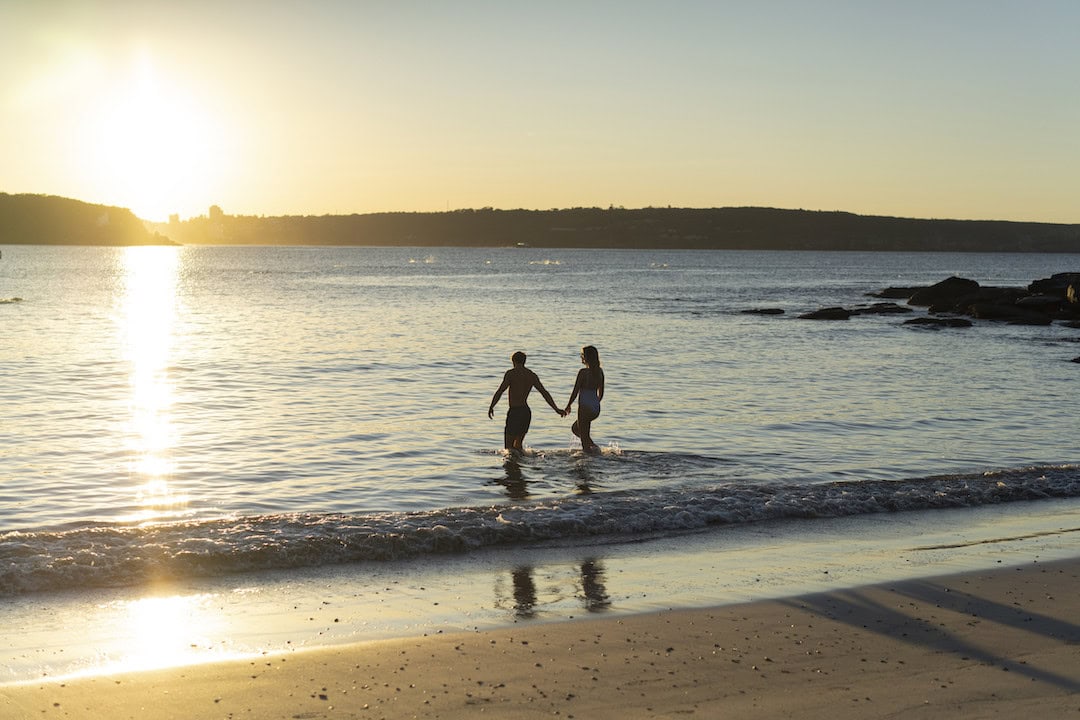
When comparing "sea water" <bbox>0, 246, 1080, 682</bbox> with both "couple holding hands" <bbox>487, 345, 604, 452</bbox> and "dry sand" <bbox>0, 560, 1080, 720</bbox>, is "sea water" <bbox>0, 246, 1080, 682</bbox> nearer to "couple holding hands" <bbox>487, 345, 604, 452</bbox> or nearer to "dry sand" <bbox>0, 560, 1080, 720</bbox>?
"couple holding hands" <bbox>487, 345, 604, 452</bbox>

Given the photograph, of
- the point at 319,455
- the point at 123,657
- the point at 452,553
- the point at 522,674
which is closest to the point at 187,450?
the point at 319,455

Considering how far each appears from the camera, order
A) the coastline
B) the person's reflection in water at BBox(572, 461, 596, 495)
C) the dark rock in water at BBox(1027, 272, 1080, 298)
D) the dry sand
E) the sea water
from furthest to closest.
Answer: the dark rock in water at BBox(1027, 272, 1080, 298), the person's reflection in water at BBox(572, 461, 596, 495), the sea water, the coastline, the dry sand

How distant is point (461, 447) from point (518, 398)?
162cm

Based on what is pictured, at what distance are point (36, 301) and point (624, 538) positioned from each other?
63644 mm

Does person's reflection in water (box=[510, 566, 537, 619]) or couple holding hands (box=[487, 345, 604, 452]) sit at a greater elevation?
couple holding hands (box=[487, 345, 604, 452])

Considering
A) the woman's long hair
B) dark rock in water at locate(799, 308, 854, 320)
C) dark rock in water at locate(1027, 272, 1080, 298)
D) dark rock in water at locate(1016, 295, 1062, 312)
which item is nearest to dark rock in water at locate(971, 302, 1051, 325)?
dark rock in water at locate(1016, 295, 1062, 312)

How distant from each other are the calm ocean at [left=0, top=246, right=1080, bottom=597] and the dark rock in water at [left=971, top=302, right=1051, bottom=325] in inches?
330

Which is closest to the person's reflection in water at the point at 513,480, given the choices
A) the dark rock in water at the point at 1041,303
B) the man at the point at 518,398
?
the man at the point at 518,398

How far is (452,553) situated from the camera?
10508 mm

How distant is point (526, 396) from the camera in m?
15.8

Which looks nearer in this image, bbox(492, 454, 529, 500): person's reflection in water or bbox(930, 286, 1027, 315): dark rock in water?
bbox(492, 454, 529, 500): person's reflection in water

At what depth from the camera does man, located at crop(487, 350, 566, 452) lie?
1577 cm

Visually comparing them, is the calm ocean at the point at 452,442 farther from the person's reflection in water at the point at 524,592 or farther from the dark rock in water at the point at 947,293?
the dark rock in water at the point at 947,293

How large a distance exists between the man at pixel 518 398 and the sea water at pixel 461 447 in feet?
1.21
